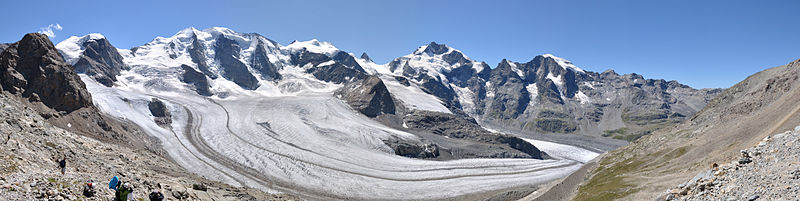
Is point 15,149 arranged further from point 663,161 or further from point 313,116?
point 313,116

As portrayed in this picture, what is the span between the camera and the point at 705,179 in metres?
27.4

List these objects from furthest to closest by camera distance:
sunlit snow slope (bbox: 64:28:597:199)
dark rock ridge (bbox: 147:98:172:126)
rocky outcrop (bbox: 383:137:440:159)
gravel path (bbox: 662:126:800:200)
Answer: rocky outcrop (bbox: 383:137:440:159), dark rock ridge (bbox: 147:98:172:126), sunlit snow slope (bbox: 64:28:597:199), gravel path (bbox: 662:126:800:200)

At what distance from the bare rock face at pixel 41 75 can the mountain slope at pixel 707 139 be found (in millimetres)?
115195

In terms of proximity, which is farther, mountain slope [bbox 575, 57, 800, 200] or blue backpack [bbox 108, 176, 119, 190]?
mountain slope [bbox 575, 57, 800, 200]

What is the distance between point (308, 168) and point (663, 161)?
85.2 metres

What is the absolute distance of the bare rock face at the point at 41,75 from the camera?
8606 centimetres

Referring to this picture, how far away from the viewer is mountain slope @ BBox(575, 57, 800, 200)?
140 ft

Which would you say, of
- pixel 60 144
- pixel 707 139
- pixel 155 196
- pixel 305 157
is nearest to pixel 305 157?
pixel 305 157

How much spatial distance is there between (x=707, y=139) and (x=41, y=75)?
462 ft

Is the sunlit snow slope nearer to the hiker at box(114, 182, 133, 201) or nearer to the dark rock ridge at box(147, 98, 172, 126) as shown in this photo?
the dark rock ridge at box(147, 98, 172, 126)

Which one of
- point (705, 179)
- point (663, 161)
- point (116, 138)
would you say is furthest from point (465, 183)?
point (116, 138)

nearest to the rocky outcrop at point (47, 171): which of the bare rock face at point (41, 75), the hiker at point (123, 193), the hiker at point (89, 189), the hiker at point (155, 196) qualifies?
the hiker at point (89, 189)

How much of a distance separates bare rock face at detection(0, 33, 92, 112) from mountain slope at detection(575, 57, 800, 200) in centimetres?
11519

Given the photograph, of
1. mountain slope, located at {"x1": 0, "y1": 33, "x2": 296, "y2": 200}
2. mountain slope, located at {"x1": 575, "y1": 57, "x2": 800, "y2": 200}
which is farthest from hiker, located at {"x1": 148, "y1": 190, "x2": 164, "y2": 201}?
mountain slope, located at {"x1": 575, "y1": 57, "x2": 800, "y2": 200}
